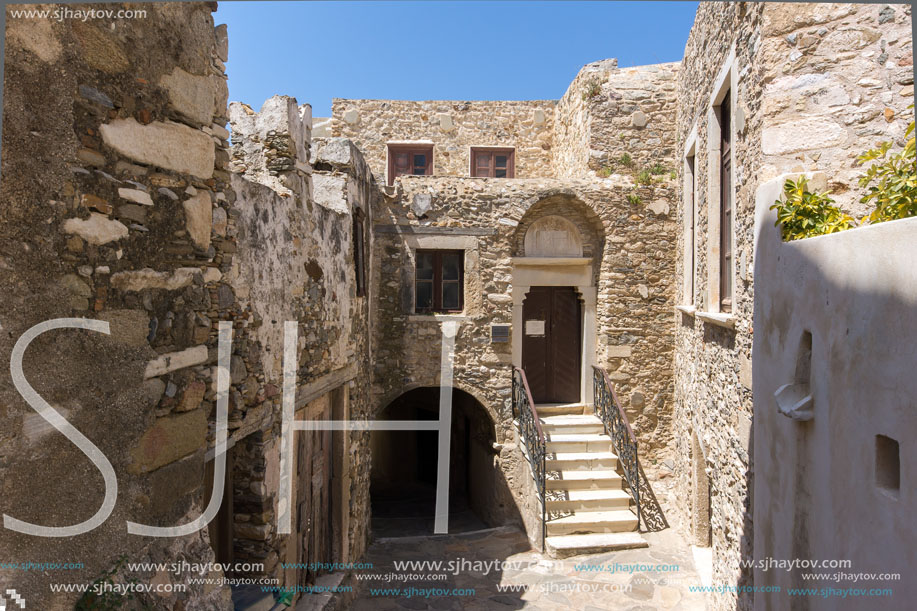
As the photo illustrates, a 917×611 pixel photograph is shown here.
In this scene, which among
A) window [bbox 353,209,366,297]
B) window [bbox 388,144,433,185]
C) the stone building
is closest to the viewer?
the stone building

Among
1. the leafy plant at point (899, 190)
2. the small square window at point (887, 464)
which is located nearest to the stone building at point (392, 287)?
the small square window at point (887, 464)

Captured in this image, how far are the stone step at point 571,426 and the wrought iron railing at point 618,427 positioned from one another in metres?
0.15

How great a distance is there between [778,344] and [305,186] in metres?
3.80

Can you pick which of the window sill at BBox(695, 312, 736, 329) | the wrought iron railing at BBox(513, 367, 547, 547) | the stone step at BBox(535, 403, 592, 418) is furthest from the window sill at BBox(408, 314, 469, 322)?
the window sill at BBox(695, 312, 736, 329)

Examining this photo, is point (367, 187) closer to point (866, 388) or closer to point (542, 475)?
point (542, 475)

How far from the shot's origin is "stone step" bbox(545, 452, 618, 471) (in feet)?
28.7

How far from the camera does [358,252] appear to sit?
712 centimetres

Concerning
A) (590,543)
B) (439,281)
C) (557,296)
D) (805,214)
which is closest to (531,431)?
(590,543)

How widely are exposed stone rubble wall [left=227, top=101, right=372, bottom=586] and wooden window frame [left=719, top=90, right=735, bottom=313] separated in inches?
155

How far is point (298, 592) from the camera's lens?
5027 mm

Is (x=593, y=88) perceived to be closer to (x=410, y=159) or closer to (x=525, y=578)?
(x=410, y=159)

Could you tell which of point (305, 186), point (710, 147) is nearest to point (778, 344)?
point (710, 147)

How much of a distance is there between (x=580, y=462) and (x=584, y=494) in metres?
0.52

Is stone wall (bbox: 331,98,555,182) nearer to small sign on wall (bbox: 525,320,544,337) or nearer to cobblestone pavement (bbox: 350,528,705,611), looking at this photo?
small sign on wall (bbox: 525,320,544,337)
